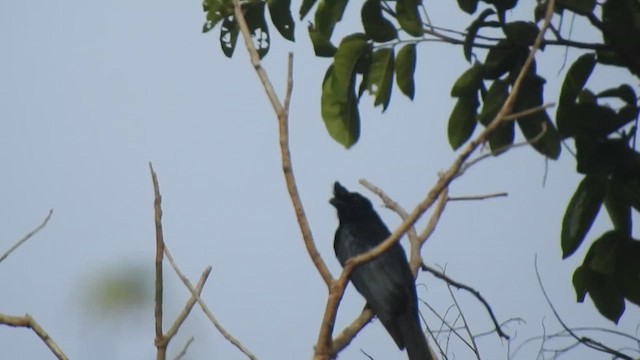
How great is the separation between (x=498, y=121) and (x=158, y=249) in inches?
35.8

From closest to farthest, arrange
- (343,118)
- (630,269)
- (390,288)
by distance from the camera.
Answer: (630,269) < (343,118) < (390,288)

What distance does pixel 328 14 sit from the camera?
12.4ft

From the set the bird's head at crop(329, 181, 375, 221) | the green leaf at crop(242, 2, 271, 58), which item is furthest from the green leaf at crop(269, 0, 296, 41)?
the bird's head at crop(329, 181, 375, 221)

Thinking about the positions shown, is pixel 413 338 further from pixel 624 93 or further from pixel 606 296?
pixel 624 93

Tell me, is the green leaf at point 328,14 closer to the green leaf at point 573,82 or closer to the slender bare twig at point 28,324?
the green leaf at point 573,82

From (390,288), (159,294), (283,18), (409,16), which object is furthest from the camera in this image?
(390,288)

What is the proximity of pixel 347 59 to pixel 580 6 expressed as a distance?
0.86 meters

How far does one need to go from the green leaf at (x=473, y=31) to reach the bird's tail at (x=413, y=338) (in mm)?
1776

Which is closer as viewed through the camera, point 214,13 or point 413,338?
point 214,13

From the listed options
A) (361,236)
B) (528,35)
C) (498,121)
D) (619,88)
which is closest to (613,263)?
(619,88)

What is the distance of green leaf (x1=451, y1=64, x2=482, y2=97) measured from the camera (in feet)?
12.2

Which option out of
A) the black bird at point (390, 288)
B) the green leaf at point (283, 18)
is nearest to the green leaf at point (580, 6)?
the green leaf at point (283, 18)

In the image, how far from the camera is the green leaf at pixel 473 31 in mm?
3582

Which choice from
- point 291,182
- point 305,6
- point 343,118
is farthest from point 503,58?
point 291,182
